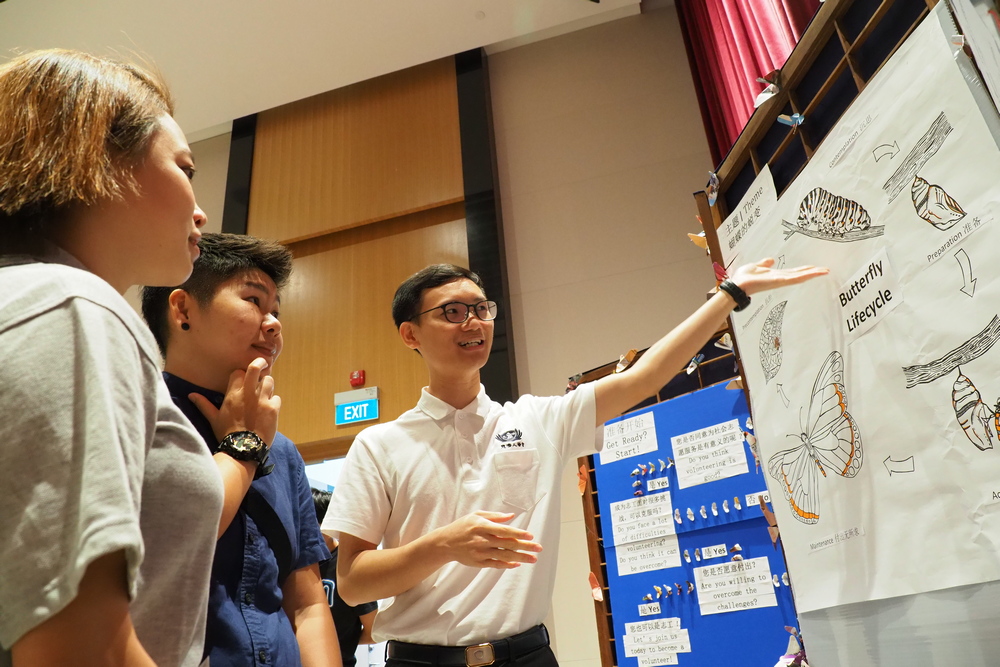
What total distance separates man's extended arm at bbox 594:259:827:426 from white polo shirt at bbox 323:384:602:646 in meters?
0.05

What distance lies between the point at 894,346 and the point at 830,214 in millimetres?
311

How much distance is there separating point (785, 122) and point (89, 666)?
151cm

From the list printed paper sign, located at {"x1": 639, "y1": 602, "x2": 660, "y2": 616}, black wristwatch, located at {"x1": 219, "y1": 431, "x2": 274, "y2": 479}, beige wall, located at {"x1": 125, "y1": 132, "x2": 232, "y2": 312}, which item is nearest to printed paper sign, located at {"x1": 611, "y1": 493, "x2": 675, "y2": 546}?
printed paper sign, located at {"x1": 639, "y1": 602, "x2": 660, "y2": 616}

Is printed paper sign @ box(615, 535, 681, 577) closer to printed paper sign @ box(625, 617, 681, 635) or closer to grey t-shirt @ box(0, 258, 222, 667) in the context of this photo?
printed paper sign @ box(625, 617, 681, 635)

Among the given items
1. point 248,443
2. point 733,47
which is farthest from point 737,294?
point 733,47

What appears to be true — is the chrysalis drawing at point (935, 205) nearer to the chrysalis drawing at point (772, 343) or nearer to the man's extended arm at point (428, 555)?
the chrysalis drawing at point (772, 343)

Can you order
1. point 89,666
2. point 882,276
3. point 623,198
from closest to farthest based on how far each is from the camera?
point 89,666
point 882,276
point 623,198

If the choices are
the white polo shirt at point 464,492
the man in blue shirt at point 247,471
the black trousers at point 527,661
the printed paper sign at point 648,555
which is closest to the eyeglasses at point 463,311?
the white polo shirt at point 464,492

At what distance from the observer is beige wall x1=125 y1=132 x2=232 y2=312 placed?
17.2ft

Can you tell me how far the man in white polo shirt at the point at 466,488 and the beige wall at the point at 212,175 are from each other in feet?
12.9

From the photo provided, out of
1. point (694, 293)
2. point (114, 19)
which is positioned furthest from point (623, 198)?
point (114, 19)

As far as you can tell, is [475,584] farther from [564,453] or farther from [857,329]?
[857,329]

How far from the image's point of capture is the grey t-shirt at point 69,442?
44 cm

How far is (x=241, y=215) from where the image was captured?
5043 mm
